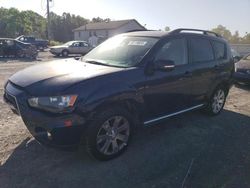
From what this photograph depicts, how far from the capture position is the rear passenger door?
524cm

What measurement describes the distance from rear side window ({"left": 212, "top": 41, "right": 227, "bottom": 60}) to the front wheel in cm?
74

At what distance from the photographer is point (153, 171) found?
377 cm

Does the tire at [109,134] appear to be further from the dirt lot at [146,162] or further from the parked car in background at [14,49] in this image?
the parked car in background at [14,49]

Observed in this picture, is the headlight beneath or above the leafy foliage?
beneath

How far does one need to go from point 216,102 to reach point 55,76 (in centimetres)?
399

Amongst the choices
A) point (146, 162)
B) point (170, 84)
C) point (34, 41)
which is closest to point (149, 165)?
point (146, 162)

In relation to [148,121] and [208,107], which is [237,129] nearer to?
[208,107]

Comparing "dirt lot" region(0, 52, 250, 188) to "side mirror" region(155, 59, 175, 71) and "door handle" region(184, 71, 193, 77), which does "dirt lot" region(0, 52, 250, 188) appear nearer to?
"door handle" region(184, 71, 193, 77)

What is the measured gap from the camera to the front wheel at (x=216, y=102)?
6.09 m

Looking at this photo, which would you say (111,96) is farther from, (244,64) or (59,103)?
(244,64)

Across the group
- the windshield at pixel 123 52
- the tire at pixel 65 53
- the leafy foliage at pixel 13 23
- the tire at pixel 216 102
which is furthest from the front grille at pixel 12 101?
the leafy foliage at pixel 13 23

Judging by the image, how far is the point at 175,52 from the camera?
4.82 metres

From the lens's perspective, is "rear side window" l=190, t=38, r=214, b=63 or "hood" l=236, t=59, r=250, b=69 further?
"hood" l=236, t=59, r=250, b=69

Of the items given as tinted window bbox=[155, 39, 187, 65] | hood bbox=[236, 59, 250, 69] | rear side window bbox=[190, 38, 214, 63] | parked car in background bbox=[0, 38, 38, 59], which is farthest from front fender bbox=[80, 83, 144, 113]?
parked car in background bbox=[0, 38, 38, 59]
